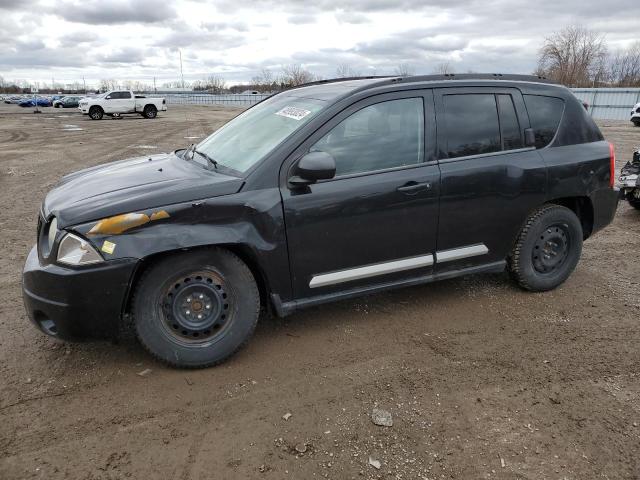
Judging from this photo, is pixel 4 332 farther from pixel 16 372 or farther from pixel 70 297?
pixel 70 297

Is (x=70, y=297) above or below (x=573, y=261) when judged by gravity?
above

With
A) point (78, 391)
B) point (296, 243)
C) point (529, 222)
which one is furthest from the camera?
point (529, 222)

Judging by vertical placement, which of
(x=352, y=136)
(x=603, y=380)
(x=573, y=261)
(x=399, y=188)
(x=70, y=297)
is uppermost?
(x=352, y=136)

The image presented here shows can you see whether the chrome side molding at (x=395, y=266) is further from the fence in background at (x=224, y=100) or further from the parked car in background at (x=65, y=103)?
the parked car in background at (x=65, y=103)

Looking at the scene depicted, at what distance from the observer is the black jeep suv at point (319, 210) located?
120 inches

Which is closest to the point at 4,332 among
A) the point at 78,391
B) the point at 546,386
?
the point at 78,391

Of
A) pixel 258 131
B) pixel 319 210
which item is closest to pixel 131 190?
pixel 258 131

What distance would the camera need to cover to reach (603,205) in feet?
14.9

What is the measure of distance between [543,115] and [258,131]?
2444mm

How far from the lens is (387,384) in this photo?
124 inches

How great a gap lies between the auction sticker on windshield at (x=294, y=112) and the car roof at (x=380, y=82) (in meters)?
0.18

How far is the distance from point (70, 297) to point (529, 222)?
3556 mm

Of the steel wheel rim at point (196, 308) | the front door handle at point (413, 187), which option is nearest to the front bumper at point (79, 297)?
the steel wheel rim at point (196, 308)

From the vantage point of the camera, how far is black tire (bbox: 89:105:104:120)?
31.6 metres
